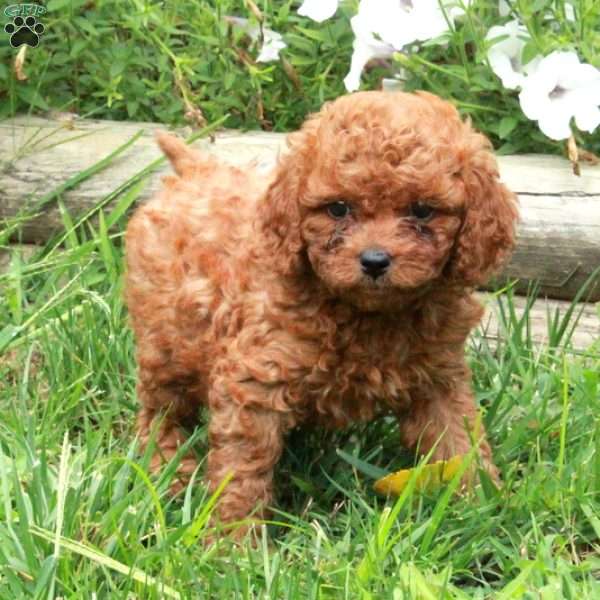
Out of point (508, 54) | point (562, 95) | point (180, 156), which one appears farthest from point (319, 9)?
point (180, 156)

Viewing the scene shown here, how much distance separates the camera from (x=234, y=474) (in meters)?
4.17

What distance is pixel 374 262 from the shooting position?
12.3ft

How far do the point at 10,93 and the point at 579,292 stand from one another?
2.39 meters

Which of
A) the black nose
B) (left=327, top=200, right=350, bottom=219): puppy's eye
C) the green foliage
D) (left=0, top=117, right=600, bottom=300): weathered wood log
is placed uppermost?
(left=327, top=200, right=350, bottom=219): puppy's eye

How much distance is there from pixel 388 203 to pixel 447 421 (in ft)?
2.63

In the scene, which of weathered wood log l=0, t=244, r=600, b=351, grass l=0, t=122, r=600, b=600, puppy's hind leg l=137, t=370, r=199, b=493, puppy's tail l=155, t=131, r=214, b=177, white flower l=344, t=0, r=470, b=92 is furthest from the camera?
white flower l=344, t=0, r=470, b=92

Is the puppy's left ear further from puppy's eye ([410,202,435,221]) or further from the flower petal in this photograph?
the flower petal

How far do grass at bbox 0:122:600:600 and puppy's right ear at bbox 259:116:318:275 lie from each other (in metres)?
0.66

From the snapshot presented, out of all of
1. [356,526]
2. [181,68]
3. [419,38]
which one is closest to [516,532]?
[356,526]

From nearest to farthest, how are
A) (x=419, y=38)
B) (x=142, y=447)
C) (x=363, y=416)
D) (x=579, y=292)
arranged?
1. (x=363, y=416)
2. (x=142, y=447)
3. (x=579, y=292)
4. (x=419, y=38)

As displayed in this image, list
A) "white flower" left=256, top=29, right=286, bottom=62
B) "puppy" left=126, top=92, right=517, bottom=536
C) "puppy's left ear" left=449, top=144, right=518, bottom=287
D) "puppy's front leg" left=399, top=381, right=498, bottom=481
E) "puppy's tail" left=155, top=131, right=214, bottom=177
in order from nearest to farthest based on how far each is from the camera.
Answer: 1. "puppy" left=126, top=92, right=517, bottom=536
2. "puppy's left ear" left=449, top=144, right=518, bottom=287
3. "puppy's front leg" left=399, top=381, right=498, bottom=481
4. "puppy's tail" left=155, top=131, right=214, bottom=177
5. "white flower" left=256, top=29, right=286, bottom=62

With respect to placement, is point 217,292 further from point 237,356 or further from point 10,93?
point 10,93

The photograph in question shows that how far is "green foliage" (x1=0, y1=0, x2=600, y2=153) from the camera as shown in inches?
226

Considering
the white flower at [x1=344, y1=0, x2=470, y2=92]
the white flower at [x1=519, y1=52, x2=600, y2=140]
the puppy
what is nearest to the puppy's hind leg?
the puppy
